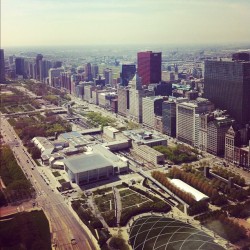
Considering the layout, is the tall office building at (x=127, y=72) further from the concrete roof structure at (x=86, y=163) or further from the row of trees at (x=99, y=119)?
the concrete roof structure at (x=86, y=163)

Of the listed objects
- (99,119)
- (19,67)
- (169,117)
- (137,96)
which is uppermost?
(19,67)

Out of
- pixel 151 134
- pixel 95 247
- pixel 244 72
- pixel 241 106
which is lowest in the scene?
pixel 95 247

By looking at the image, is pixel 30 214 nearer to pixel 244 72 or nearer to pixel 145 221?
pixel 145 221

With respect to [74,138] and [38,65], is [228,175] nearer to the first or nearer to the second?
[74,138]

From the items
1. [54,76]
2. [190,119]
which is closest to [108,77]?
[54,76]

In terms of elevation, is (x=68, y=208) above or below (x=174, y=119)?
below

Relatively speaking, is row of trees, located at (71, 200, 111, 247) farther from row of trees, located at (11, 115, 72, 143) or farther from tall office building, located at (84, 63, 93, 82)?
tall office building, located at (84, 63, 93, 82)

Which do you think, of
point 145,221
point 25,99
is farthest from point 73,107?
point 145,221
